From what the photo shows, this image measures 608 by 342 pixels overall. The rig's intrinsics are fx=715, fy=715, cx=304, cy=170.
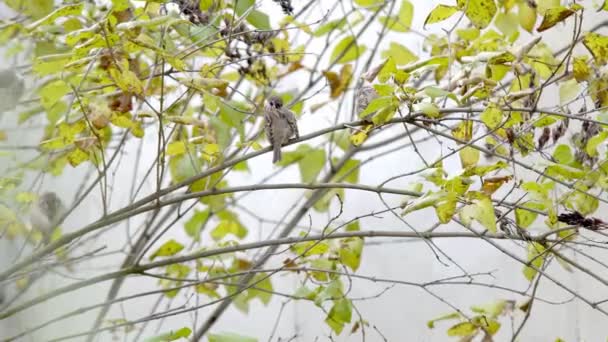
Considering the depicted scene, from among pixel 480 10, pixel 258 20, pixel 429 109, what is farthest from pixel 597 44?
pixel 258 20

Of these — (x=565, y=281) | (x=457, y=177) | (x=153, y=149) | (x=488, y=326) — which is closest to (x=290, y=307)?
(x=153, y=149)

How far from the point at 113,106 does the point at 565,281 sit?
105 centimetres

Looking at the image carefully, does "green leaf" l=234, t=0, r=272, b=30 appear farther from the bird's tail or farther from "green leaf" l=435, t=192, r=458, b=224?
"green leaf" l=435, t=192, r=458, b=224

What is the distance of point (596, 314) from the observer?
1.46m

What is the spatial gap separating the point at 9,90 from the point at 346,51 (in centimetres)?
104

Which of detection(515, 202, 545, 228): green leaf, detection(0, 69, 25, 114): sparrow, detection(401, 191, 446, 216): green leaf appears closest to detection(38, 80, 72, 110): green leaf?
detection(0, 69, 25, 114): sparrow

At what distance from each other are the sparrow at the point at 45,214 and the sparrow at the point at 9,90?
0.35 ft

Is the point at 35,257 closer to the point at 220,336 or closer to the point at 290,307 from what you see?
the point at 220,336

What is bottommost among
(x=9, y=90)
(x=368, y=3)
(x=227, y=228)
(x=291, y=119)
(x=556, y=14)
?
(x=9, y=90)

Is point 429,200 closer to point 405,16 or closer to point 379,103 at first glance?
point 379,103

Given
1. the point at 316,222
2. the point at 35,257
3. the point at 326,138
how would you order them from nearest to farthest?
the point at 35,257, the point at 326,138, the point at 316,222

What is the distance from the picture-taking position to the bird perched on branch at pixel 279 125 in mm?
1057

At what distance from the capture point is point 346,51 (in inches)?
55.9

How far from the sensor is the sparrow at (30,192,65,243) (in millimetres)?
545
